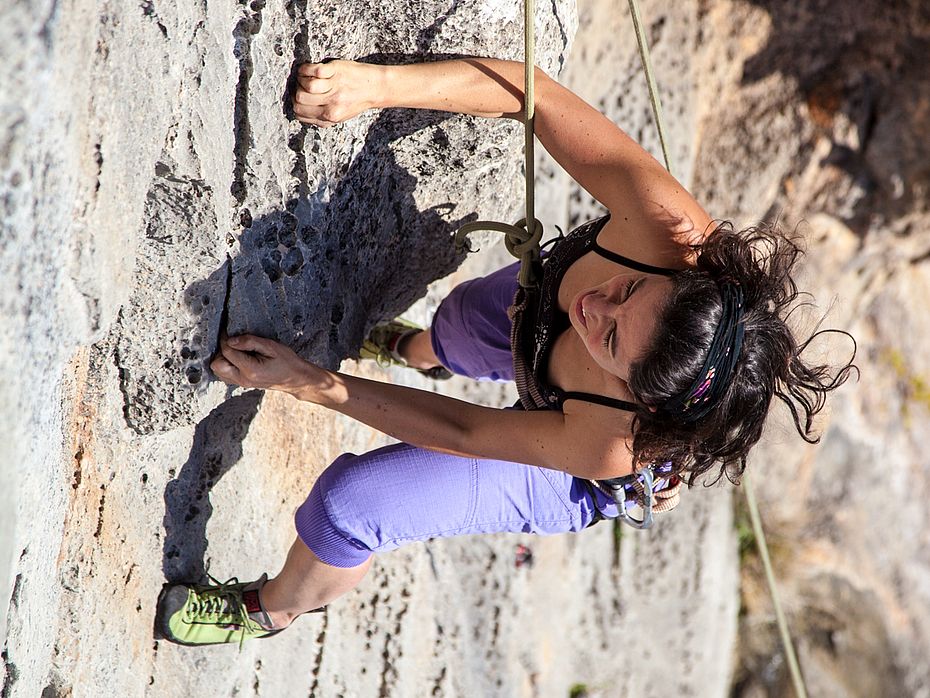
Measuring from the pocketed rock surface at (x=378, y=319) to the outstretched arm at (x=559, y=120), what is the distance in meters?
0.07

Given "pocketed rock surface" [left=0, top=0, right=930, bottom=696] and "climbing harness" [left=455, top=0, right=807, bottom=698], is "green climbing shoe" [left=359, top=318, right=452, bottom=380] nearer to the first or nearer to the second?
"pocketed rock surface" [left=0, top=0, right=930, bottom=696]

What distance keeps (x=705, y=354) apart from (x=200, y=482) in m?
1.19

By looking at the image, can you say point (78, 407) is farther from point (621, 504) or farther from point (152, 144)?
point (621, 504)

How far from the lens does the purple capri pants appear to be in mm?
1679

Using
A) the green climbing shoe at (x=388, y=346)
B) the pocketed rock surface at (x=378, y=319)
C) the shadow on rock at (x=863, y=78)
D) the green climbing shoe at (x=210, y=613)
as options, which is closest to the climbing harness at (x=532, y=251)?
the pocketed rock surface at (x=378, y=319)

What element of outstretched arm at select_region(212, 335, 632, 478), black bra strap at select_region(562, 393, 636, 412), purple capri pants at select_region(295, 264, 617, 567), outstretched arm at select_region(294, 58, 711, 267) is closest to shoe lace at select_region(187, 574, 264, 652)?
purple capri pants at select_region(295, 264, 617, 567)

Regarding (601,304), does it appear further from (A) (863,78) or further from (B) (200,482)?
(A) (863,78)

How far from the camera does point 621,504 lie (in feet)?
5.55

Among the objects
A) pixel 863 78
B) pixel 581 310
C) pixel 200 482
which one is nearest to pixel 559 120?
pixel 581 310

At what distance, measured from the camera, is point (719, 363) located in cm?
128

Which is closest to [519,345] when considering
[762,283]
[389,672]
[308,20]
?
[762,283]

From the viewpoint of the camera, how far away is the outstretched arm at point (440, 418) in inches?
57.6

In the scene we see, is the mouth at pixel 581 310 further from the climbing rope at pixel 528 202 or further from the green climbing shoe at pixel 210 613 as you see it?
the green climbing shoe at pixel 210 613

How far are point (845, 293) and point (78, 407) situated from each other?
331 centimetres
